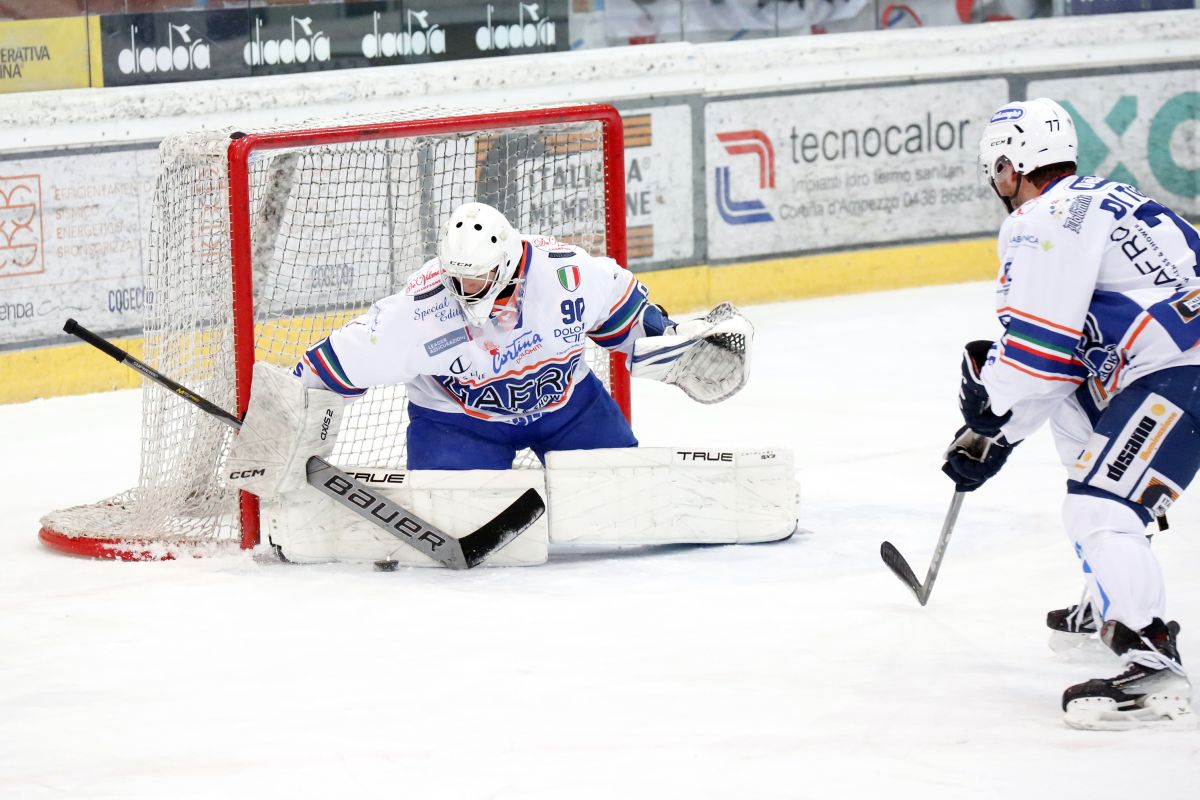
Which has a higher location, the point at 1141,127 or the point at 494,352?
the point at 1141,127

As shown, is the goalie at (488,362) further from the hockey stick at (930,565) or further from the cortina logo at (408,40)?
the cortina logo at (408,40)

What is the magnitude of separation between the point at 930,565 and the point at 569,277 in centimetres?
104

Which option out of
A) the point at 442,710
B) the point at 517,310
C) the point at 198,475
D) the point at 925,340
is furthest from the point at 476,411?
the point at 925,340

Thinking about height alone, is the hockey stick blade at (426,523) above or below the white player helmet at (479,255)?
below

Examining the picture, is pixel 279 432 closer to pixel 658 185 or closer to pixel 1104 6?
pixel 658 185

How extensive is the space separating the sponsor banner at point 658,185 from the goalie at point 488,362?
10.6 ft

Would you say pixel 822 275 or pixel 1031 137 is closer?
pixel 1031 137

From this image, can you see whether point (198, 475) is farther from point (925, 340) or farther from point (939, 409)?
point (925, 340)

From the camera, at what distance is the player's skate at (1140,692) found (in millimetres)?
3090

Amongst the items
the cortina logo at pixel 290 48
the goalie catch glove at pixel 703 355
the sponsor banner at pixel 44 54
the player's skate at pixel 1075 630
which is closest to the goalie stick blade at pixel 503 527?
the goalie catch glove at pixel 703 355

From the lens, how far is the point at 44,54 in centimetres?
643

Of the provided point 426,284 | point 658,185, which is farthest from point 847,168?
point 426,284

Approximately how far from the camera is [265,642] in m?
3.77

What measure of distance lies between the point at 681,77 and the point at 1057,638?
4581mm
